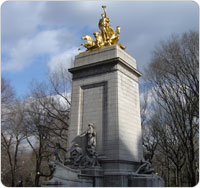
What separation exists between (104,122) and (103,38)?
5.96m

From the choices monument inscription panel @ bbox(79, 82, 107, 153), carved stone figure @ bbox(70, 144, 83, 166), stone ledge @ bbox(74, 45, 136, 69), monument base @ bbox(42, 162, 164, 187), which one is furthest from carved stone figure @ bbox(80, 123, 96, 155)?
stone ledge @ bbox(74, 45, 136, 69)

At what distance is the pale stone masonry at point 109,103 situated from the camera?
13.6 metres

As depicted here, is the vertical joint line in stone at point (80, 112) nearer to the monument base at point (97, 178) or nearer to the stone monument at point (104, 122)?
the stone monument at point (104, 122)

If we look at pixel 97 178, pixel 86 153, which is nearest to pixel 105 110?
pixel 86 153

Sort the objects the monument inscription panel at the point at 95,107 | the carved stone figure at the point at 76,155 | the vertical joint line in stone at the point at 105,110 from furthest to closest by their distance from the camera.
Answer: the monument inscription panel at the point at 95,107 → the vertical joint line in stone at the point at 105,110 → the carved stone figure at the point at 76,155

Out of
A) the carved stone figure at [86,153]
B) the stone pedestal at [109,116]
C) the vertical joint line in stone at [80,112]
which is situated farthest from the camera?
the vertical joint line in stone at [80,112]

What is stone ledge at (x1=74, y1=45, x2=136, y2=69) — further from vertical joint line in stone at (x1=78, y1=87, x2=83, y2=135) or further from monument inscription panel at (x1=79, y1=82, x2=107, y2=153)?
vertical joint line in stone at (x1=78, y1=87, x2=83, y2=135)

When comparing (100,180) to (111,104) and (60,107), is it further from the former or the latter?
(60,107)

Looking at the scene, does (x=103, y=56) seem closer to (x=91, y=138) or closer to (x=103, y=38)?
(x=103, y=38)

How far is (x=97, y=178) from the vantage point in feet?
41.1

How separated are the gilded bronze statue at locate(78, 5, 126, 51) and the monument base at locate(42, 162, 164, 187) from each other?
7990mm

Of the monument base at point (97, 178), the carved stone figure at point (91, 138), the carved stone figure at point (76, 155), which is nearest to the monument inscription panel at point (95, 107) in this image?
the carved stone figure at point (91, 138)

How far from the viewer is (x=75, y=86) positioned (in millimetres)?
16062

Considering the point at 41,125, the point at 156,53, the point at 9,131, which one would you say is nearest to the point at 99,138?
the point at 156,53
